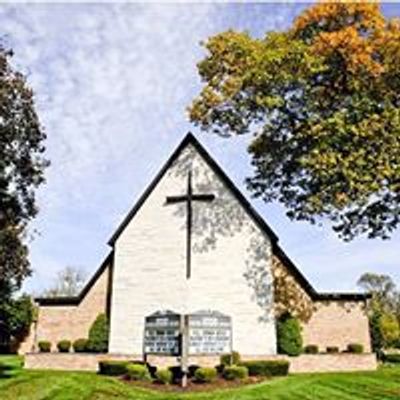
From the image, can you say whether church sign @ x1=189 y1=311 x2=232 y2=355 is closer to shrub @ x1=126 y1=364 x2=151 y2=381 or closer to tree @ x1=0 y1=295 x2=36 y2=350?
shrub @ x1=126 y1=364 x2=151 y2=381

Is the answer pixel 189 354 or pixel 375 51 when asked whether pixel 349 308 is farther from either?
pixel 375 51

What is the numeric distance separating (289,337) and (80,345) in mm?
12349

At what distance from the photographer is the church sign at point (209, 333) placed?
29078 millimetres

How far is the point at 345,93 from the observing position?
1104 inches

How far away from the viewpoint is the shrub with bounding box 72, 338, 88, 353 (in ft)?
108

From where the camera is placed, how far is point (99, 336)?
3259cm

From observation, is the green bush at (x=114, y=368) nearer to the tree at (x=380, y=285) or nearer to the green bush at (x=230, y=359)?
the green bush at (x=230, y=359)

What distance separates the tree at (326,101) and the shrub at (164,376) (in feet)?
A: 34.0

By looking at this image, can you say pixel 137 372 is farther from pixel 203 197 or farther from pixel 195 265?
pixel 203 197

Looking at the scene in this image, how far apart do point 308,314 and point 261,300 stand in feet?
11.6

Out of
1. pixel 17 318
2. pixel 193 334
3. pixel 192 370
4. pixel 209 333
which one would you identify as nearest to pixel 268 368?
pixel 192 370

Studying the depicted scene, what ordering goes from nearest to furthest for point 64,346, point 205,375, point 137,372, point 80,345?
point 205,375, point 137,372, point 80,345, point 64,346

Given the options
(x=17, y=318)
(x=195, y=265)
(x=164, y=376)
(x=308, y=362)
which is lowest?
(x=164, y=376)

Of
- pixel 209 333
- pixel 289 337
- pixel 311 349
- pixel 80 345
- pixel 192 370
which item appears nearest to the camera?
pixel 192 370
